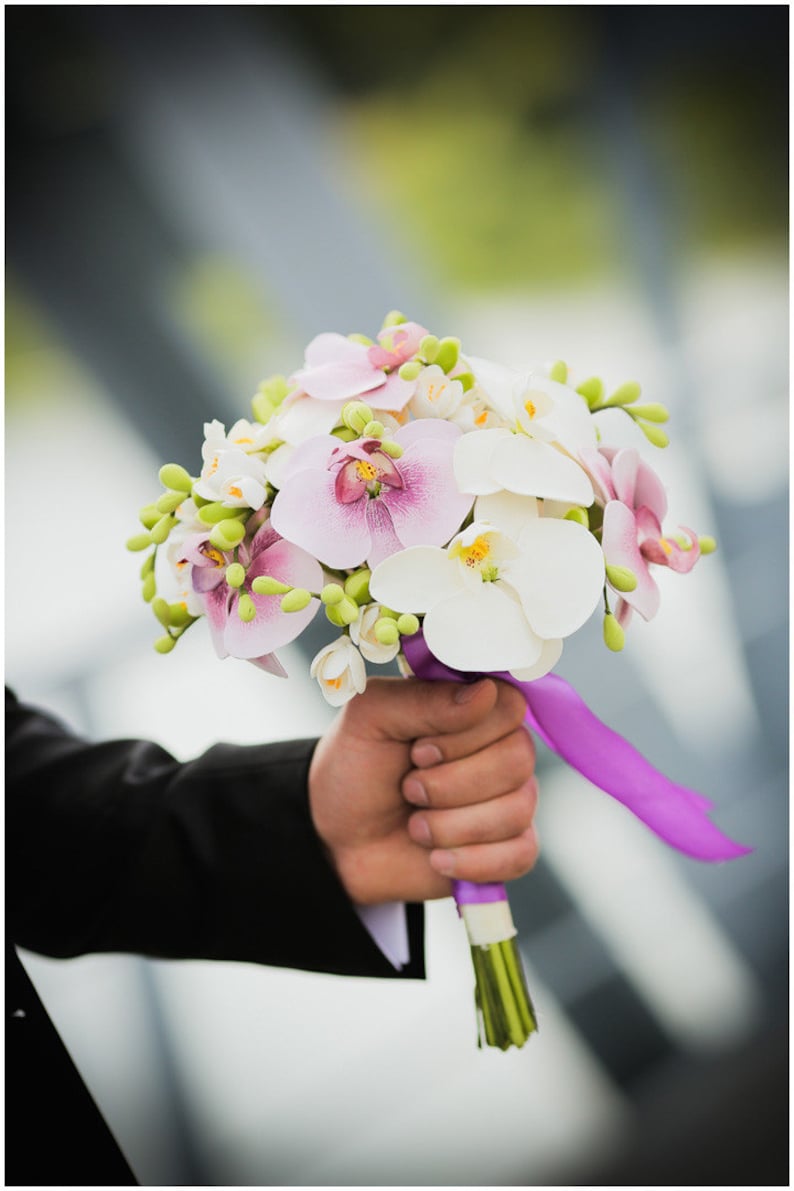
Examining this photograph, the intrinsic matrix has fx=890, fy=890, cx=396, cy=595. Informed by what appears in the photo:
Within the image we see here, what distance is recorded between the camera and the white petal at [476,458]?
27.0 inches

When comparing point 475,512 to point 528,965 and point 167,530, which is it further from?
point 528,965

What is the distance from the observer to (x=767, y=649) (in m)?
2.38

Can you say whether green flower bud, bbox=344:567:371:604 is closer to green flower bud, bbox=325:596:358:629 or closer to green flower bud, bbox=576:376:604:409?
green flower bud, bbox=325:596:358:629

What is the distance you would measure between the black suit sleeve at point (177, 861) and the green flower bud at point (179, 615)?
0.98ft

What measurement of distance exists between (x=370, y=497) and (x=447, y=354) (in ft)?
0.47

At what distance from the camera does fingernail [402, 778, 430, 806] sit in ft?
2.98

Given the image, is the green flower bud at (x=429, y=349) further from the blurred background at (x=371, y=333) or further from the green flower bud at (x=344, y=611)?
the blurred background at (x=371, y=333)

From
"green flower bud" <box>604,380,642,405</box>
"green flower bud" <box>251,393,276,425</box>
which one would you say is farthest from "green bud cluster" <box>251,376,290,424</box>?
"green flower bud" <box>604,380,642,405</box>

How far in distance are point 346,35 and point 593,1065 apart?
2391 mm

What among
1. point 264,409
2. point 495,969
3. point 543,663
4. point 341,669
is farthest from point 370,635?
point 495,969

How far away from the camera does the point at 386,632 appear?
0.67 metres

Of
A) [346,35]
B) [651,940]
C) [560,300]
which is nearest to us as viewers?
[346,35]

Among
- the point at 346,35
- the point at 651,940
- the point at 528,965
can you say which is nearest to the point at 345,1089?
the point at 528,965

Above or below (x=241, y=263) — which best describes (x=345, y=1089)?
below
